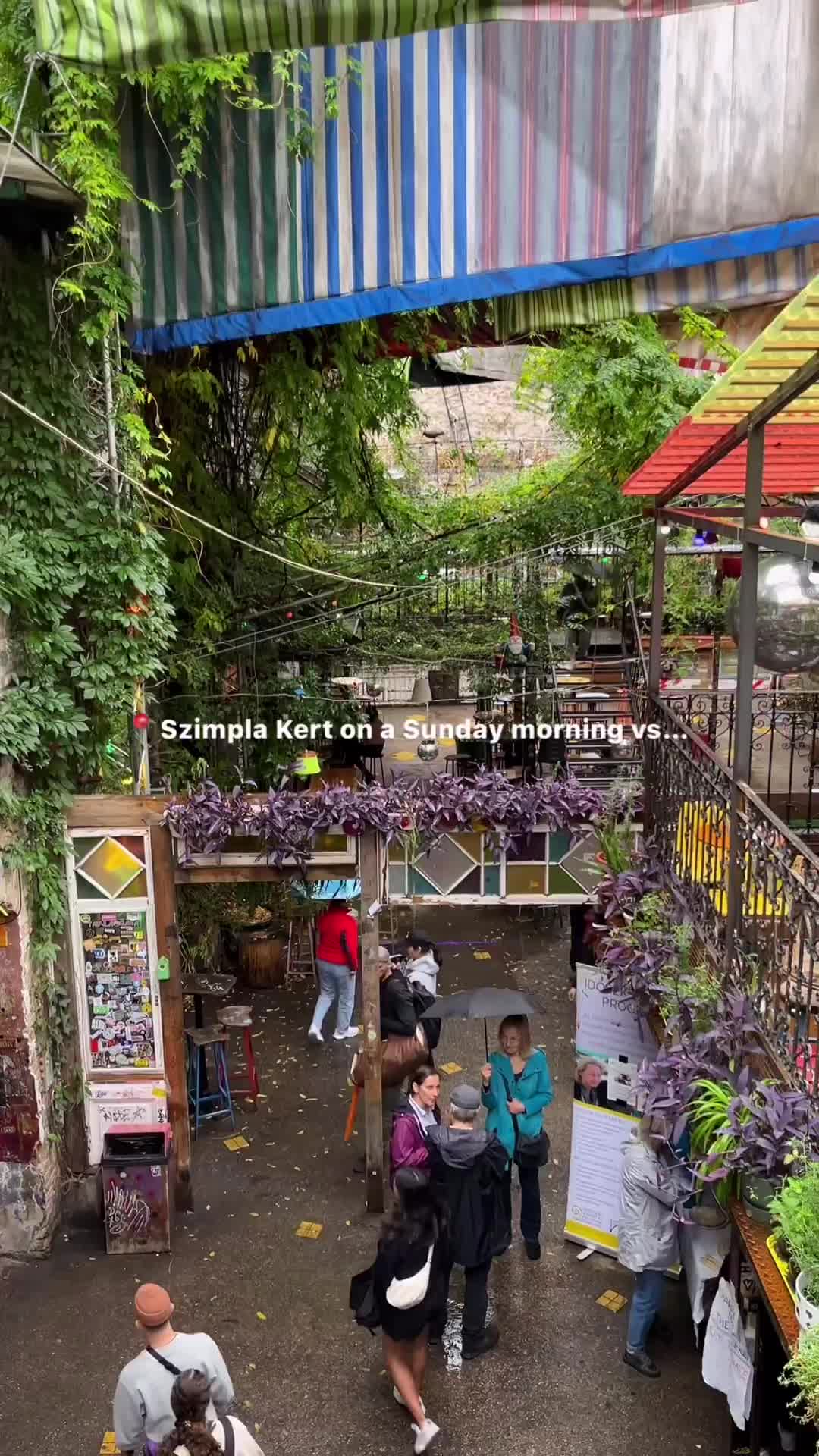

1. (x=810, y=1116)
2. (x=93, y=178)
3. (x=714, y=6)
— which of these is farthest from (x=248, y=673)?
(x=810, y=1116)

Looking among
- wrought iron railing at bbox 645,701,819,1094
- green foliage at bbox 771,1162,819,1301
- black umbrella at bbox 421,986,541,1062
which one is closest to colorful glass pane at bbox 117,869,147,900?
black umbrella at bbox 421,986,541,1062

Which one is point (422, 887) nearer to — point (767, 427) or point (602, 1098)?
point (602, 1098)

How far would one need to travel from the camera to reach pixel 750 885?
466cm

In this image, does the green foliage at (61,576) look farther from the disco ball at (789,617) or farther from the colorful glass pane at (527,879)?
the disco ball at (789,617)

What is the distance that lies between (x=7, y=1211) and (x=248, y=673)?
6.33 meters

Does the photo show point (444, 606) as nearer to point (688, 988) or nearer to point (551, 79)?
point (551, 79)

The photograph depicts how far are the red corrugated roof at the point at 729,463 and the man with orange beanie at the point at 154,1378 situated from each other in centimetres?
450

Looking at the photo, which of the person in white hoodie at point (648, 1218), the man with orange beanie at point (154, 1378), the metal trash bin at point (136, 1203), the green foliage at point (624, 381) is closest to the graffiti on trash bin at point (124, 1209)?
the metal trash bin at point (136, 1203)

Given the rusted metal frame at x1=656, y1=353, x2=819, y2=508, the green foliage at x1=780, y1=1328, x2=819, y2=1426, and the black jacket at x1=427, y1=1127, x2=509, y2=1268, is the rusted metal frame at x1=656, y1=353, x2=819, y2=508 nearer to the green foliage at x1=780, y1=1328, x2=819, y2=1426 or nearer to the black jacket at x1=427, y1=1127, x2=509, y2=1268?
the green foliage at x1=780, y1=1328, x2=819, y2=1426

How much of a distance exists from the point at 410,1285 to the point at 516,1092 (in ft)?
5.58

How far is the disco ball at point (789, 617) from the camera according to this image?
16.6 feet

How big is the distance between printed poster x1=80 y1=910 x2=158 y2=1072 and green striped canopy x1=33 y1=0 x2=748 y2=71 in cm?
512

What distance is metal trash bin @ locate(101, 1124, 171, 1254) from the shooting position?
22.8 ft

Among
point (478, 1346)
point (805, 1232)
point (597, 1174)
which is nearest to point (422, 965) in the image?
point (597, 1174)
